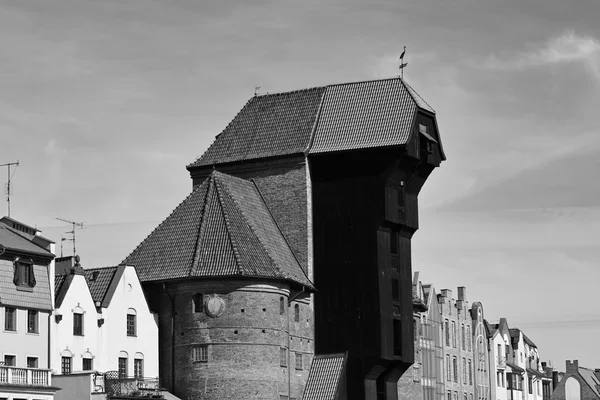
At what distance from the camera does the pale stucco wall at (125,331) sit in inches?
3000

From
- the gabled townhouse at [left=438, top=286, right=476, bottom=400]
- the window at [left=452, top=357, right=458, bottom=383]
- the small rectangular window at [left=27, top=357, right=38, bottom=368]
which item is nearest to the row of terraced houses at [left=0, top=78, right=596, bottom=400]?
the small rectangular window at [left=27, top=357, right=38, bottom=368]

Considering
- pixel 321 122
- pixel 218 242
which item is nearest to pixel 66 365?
pixel 218 242

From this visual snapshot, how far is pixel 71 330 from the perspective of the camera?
7369 centimetres

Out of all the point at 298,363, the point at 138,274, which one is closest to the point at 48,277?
the point at 138,274

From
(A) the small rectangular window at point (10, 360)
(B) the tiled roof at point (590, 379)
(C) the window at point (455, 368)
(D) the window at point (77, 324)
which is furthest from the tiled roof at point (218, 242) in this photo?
(B) the tiled roof at point (590, 379)

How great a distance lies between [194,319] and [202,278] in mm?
2501

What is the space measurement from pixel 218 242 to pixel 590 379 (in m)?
95.1

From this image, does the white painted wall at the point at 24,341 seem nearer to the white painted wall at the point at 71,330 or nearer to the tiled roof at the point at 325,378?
the white painted wall at the point at 71,330

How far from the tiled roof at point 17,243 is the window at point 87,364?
617 cm

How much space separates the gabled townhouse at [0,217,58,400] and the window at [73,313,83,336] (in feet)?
7.03

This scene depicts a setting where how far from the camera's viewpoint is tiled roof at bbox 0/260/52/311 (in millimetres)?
70000

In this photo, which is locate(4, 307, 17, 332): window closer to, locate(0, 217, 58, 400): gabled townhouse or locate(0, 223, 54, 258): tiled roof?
locate(0, 217, 58, 400): gabled townhouse

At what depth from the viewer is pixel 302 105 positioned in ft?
304

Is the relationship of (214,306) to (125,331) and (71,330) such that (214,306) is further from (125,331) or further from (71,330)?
(71,330)
